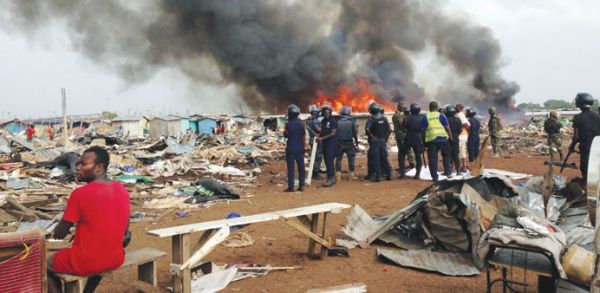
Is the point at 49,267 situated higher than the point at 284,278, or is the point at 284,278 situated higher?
the point at 49,267

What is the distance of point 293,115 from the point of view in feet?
32.9

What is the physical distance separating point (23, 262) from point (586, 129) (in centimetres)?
799

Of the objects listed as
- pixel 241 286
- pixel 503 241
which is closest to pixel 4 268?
pixel 241 286

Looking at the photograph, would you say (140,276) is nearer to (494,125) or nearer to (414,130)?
(414,130)

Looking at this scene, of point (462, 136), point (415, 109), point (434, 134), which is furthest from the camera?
point (462, 136)

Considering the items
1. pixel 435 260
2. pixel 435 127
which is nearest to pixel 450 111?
pixel 435 127

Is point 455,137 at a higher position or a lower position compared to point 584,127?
lower

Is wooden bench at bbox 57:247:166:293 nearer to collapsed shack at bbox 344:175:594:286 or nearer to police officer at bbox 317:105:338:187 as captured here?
collapsed shack at bbox 344:175:594:286

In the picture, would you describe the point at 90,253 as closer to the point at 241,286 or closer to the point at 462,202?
the point at 241,286

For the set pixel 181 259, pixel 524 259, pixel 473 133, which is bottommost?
pixel 181 259

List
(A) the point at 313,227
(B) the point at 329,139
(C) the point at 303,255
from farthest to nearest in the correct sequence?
(B) the point at 329,139, (C) the point at 303,255, (A) the point at 313,227

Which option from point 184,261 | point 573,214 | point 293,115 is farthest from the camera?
point 293,115

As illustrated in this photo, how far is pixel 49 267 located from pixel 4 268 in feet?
1.73

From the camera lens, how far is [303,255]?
5.72m
